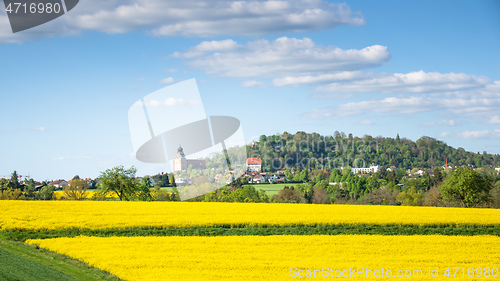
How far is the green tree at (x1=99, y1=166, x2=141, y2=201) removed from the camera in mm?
60062

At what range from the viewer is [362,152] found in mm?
178375

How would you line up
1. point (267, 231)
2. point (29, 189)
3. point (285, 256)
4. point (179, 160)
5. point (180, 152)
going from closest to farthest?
point (285, 256)
point (180, 152)
point (267, 231)
point (179, 160)
point (29, 189)

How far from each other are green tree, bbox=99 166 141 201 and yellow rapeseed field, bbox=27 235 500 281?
3514 cm

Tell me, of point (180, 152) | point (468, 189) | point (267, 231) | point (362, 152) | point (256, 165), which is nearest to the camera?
point (180, 152)

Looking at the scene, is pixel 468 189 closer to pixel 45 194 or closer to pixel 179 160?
pixel 179 160

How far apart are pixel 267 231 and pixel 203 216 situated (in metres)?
6.11

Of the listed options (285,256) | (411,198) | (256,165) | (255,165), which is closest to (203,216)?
(285,256)

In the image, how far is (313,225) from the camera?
31641 mm

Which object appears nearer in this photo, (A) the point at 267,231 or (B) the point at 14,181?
(A) the point at 267,231

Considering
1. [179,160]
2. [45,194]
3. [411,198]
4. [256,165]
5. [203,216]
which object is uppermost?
[179,160]

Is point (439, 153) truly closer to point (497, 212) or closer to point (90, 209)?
point (497, 212)

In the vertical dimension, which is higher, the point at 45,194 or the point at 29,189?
the point at 29,189

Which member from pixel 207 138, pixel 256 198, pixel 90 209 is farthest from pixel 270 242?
pixel 256 198

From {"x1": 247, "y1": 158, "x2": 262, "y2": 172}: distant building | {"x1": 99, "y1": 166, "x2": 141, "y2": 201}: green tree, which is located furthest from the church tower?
{"x1": 247, "y1": 158, "x2": 262, "y2": 172}: distant building
